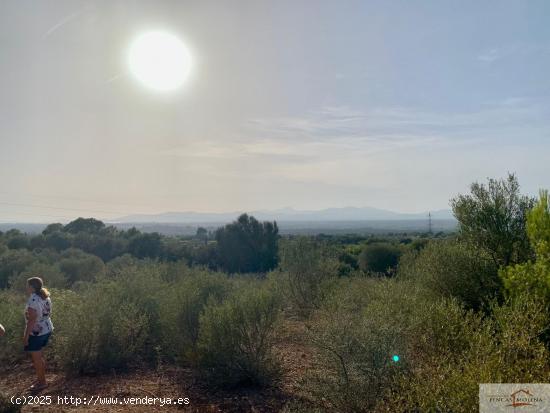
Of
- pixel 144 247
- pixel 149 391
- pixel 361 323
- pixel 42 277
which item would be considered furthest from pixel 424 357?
pixel 144 247

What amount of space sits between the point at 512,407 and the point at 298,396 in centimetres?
332

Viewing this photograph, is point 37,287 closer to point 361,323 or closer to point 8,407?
point 8,407

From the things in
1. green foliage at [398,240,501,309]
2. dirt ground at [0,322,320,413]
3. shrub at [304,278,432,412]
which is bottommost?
dirt ground at [0,322,320,413]

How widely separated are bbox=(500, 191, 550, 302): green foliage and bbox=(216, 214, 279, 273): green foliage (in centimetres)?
2518

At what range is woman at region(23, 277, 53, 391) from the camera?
6.98 meters

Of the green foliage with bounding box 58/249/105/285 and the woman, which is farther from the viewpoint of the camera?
the green foliage with bounding box 58/249/105/285

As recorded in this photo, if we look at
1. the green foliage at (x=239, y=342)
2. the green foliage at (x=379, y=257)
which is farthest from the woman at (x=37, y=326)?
the green foliage at (x=379, y=257)

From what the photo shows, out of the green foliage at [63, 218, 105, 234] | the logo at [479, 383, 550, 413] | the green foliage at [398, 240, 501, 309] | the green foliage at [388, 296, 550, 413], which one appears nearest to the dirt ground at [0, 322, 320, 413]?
the green foliage at [388, 296, 550, 413]

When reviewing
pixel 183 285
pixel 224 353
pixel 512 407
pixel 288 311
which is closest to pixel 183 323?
pixel 183 285

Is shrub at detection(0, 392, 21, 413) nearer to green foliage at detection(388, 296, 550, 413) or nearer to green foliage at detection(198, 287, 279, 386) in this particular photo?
green foliage at detection(198, 287, 279, 386)

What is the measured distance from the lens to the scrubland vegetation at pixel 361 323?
4801 millimetres

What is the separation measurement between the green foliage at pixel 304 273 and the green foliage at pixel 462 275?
3974 mm

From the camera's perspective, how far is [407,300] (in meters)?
7.75

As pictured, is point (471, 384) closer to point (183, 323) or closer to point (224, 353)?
point (224, 353)
